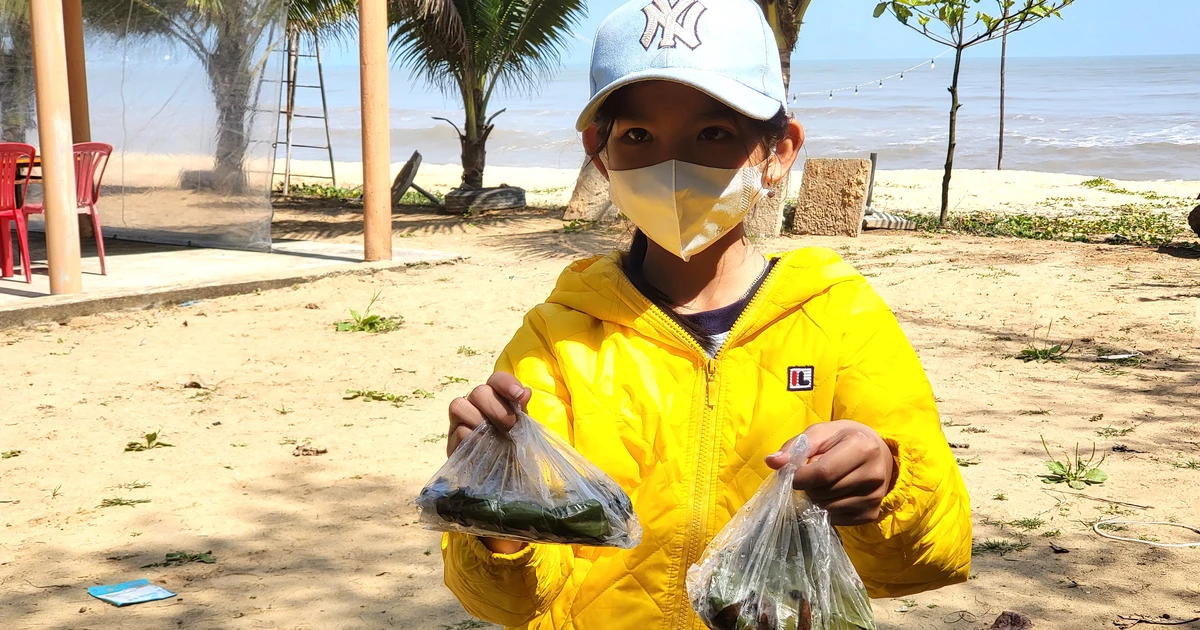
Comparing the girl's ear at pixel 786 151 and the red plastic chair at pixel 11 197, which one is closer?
the girl's ear at pixel 786 151

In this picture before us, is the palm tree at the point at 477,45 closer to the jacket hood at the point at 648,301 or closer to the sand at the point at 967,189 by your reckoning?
the sand at the point at 967,189

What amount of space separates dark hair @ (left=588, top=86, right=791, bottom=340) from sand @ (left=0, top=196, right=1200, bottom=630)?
186 cm

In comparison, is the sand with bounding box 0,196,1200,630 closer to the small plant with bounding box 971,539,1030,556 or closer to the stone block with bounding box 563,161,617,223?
the small plant with bounding box 971,539,1030,556

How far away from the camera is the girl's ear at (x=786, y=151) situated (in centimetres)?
170

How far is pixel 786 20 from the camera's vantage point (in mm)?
10922

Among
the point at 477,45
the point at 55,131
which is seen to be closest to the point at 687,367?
the point at 55,131

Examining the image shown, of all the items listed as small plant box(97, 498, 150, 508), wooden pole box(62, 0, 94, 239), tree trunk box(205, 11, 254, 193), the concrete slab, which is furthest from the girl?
wooden pole box(62, 0, 94, 239)

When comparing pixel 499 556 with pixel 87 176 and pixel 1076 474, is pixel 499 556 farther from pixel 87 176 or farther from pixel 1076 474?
pixel 87 176

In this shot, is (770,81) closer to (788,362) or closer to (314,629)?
(788,362)

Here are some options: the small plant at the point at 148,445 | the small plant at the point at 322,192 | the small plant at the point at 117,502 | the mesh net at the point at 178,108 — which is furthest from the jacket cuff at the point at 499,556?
the small plant at the point at 322,192

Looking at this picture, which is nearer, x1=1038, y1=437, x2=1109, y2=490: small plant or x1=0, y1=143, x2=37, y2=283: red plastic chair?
x1=1038, y1=437, x2=1109, y2=490: small plant

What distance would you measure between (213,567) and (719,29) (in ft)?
9.63

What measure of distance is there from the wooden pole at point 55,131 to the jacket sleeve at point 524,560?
6616 mm

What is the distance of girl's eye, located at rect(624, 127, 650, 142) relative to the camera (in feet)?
5.36
